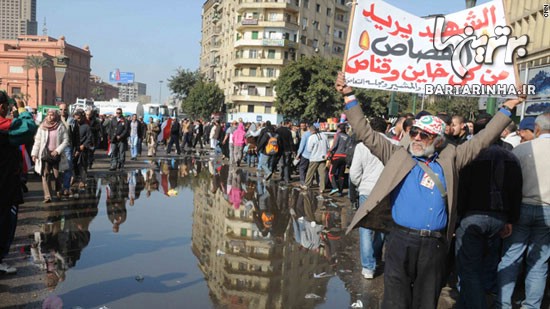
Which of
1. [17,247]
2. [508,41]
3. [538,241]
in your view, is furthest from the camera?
[17,247]

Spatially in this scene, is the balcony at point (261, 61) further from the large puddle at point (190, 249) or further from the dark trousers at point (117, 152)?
the large puddle at point (190, 249)

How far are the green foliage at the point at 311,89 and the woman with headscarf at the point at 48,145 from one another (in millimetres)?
40711

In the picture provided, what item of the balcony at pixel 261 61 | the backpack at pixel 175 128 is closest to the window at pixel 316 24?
the balcony at pixel 261 61

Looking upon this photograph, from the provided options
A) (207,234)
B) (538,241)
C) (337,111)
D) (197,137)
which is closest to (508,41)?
(538,241)

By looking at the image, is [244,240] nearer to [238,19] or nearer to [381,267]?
[381,267]

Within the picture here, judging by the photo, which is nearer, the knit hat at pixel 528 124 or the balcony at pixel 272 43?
the knit hat at pixel 528 124

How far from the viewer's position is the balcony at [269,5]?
215 ft

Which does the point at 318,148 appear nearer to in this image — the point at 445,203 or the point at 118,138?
the point at 118,138

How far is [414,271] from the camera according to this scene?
3.52 meters

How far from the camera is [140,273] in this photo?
559cm

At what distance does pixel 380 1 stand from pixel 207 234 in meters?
4.47

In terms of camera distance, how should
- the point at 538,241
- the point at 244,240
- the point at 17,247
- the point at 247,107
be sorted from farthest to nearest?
the point at 247,107, the point at 244,240, the point at 17,247, the point at 538,241

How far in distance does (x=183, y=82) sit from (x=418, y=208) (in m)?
81.1

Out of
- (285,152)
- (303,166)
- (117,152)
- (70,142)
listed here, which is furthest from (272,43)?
(70,142)
